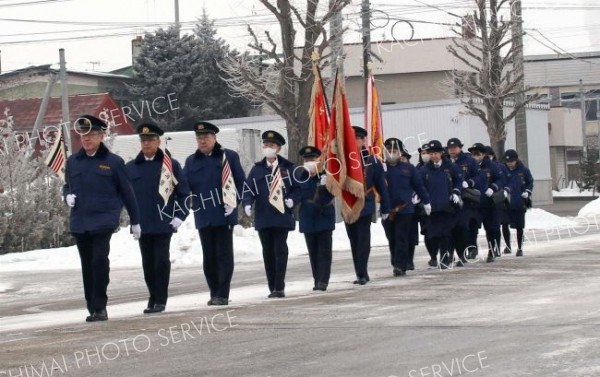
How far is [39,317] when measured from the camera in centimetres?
1401

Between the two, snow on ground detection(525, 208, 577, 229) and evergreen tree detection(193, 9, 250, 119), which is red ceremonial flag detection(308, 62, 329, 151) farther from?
evergreen tree detection(193, 9, 250, 119)

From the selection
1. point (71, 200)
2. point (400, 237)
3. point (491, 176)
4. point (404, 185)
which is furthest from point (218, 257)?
point (491, 176)

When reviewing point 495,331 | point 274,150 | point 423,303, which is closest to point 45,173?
point 274,150

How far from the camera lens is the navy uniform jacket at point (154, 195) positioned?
1295 cm

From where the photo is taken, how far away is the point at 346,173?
15.9 meters

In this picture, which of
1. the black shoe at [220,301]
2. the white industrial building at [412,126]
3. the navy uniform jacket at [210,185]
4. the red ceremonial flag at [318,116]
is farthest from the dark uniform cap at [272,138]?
the white industrial building at [412,126]

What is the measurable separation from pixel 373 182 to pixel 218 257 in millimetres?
3432

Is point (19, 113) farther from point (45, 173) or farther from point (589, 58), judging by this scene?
point (589, 58)

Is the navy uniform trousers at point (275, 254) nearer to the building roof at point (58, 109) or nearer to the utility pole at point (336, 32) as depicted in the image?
the utility pole at point (336, 32)

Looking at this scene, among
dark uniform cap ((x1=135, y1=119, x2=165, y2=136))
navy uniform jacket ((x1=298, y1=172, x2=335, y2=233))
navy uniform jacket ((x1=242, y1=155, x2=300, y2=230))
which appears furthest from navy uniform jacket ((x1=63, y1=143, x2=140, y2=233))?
navy uniform jacket ((x1=298, y1=172, x2=335, y2=233))

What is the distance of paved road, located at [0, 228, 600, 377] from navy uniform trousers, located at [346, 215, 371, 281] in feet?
0.95

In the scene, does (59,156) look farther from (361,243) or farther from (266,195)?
(266,195)

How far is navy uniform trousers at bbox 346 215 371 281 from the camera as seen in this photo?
15625 mm

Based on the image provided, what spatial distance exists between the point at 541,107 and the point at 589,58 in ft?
98.3
